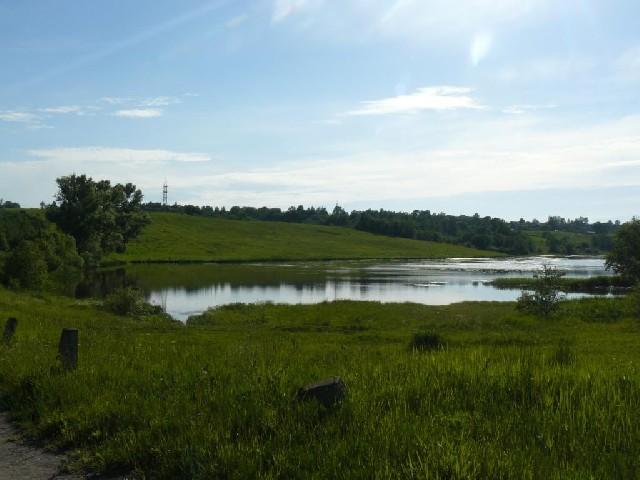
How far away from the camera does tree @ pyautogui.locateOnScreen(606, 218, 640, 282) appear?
68.5 m

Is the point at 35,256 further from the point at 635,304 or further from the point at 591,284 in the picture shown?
the point at 591,284

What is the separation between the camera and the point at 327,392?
7293mm

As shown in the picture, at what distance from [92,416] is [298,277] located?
77815 mm

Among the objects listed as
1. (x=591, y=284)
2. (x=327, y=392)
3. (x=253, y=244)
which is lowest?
(x=591, y=284)

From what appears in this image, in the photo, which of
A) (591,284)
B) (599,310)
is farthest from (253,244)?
(599,310)

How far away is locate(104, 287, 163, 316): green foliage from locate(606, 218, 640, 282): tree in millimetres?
53516

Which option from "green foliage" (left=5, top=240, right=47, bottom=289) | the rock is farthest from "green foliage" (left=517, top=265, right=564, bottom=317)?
"green foliage" (left=5, top=240, right=47, bottom=289)

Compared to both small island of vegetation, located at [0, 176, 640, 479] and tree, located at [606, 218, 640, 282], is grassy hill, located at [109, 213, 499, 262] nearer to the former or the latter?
tree, located at [606, 218, 640, 282]

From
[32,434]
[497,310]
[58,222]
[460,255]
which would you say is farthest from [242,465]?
[460,255]

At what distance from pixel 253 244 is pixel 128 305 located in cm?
11678

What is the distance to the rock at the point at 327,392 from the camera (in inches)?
285

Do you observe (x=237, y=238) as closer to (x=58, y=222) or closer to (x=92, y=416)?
(x=58, y=222)

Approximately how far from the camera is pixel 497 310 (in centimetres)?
4622

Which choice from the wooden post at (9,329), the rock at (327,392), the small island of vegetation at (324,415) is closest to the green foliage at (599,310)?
the small island of vegetation at (324,415)
